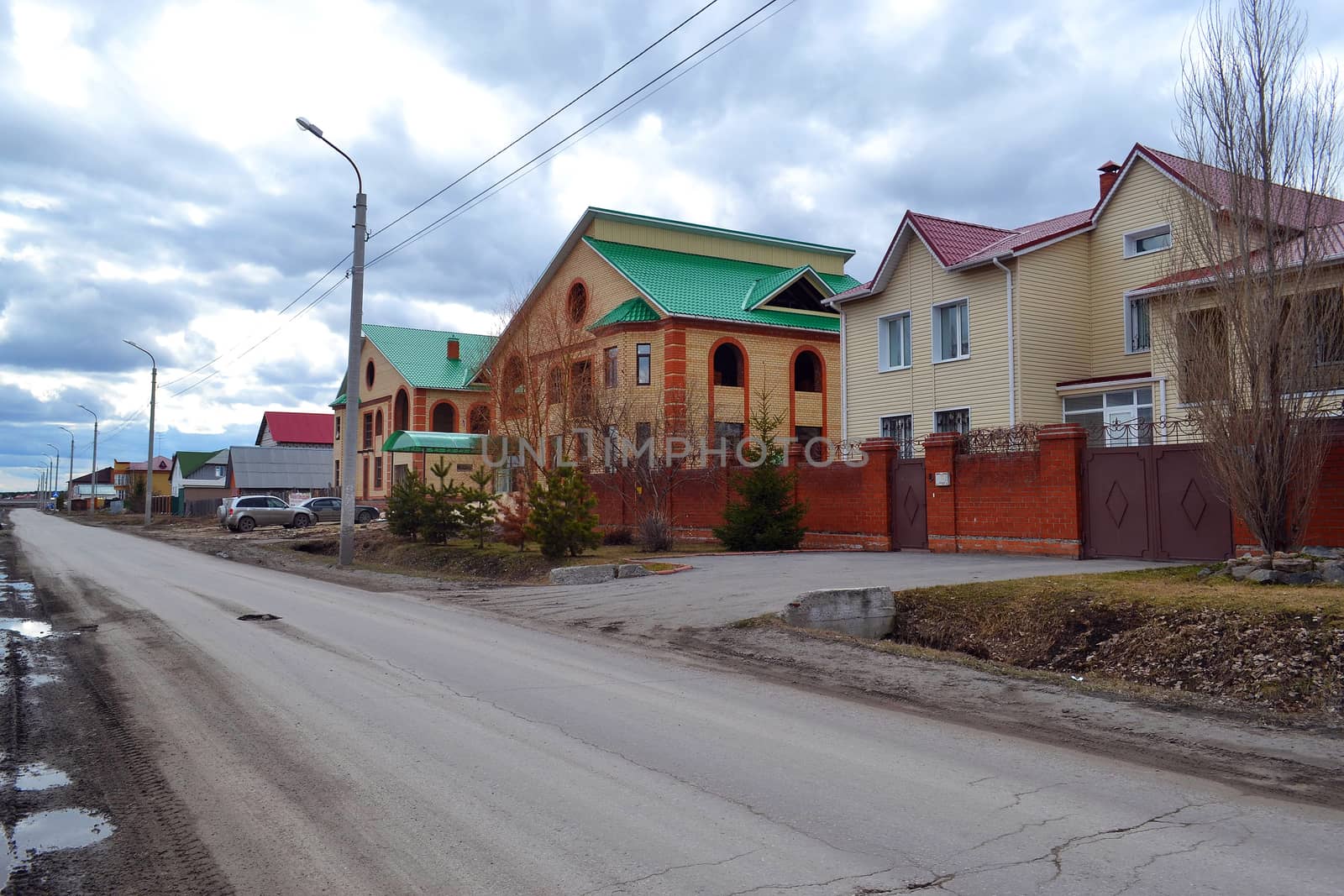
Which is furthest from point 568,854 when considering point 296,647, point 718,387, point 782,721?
point 718,387

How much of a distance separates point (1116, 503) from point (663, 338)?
2037 centimetres

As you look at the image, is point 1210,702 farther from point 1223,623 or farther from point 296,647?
point 296,647

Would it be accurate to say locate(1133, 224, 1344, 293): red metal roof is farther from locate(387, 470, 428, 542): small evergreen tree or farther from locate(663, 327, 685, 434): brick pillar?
locate(663, 327, 685, 434): brick pillar

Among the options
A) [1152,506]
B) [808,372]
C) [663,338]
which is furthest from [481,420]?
[1152,506]

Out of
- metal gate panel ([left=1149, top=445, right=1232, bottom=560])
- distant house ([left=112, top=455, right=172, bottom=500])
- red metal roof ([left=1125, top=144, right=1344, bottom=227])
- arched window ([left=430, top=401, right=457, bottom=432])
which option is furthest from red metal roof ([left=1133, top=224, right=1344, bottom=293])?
distant house ([left=112, top=455, right=172, bottom=500])

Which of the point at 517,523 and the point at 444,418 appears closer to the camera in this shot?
the point at 517,523

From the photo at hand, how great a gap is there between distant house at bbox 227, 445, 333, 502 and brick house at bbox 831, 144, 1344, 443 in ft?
180

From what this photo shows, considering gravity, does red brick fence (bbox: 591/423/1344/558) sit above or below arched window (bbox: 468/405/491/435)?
below

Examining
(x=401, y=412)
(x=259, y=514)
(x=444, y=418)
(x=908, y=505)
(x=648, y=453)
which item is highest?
(x=401, y=412)

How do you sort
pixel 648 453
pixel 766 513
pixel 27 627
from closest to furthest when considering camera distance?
pixel 27 627, pixel 766 513, pixel 648 453

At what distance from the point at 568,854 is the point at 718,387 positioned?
104ft

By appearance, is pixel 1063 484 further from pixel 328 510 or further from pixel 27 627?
pixel 328 510

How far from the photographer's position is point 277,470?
75938mm

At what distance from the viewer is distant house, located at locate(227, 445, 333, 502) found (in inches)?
2918
